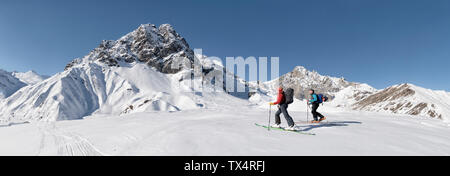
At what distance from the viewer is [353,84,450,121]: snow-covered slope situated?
78.2 metres

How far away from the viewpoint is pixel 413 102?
88500mm

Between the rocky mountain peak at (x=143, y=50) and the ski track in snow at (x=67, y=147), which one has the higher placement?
the rocky mountain peak at (x=143, y=50)

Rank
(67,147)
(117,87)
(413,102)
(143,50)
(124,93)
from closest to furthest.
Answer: (67,147), (413,102), (124,93), (117,87), (143,50)

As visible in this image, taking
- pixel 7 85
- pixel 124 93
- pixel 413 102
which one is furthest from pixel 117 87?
pixel 413 102

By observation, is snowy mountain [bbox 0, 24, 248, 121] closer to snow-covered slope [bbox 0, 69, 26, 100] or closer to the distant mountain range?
the distant mountain range

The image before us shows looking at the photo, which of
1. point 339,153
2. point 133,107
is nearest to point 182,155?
point 339,153

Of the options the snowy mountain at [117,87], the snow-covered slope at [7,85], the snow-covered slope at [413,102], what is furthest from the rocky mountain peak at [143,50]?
the snow-covered slope at [413,102]

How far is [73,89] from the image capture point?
92.2m

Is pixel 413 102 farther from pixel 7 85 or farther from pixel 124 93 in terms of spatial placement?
pixel 7 85

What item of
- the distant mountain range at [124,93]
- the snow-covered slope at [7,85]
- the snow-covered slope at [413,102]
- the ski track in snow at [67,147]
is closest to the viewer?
the ski track in snow at [67,147]

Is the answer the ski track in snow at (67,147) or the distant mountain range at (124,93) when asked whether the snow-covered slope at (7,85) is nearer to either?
the distant mountain range at (124,93)

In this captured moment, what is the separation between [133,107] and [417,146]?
90.4 meters

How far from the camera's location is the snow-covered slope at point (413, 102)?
78250 millimetres
